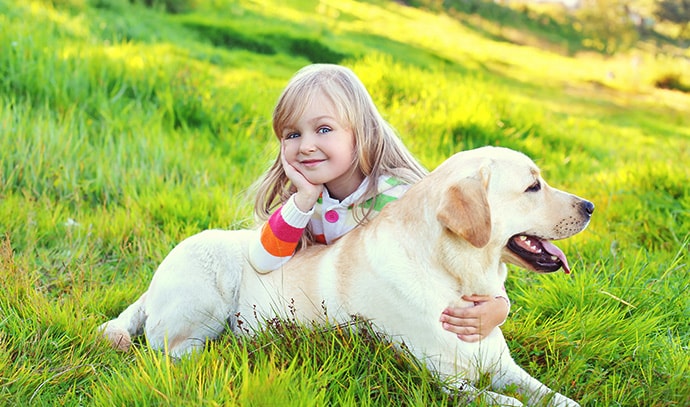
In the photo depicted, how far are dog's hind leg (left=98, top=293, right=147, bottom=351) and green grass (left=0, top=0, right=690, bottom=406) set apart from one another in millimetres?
62

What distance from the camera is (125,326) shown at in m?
3.07

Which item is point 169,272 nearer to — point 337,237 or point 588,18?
point 337,237

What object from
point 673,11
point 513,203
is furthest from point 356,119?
point 673,11

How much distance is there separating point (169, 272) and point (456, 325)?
1.38m

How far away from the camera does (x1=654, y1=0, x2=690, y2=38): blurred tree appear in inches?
1074

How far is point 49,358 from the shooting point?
2723 millimetres

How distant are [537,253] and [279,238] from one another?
3.66ft

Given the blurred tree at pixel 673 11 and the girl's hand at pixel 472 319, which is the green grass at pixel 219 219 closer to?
the girl's hand at pixel 472 319

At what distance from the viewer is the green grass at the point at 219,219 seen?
7.94 ft

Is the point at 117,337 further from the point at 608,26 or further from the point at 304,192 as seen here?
the point at 608,26

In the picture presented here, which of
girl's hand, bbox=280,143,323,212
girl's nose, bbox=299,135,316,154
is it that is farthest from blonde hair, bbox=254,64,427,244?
girl's hand, bbox=280,143,323,212

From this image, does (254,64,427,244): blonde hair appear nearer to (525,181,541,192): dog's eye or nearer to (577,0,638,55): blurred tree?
(525,181,541,192): dog's eye

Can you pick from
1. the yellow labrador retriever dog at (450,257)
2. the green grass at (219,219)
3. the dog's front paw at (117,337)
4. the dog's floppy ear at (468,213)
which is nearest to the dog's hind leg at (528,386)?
the yellow labrador retriever dog at (450,257)

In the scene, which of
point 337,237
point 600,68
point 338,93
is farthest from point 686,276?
point 600,68
